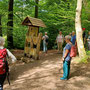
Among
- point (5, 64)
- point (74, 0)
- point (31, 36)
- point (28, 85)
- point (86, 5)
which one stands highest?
point (74, 0)

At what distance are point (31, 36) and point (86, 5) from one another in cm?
556

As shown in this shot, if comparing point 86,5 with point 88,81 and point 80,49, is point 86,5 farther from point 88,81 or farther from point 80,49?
point 88,81

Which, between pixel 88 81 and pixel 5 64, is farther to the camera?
pixel 88 81

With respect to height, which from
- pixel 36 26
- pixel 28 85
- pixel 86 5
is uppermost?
pixel 86 5

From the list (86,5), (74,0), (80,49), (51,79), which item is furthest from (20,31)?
(51,79)

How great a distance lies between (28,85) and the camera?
4172 mm

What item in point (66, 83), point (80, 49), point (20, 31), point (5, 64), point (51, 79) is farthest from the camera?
point (20, 31)

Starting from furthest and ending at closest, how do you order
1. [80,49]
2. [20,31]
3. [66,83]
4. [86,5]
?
[20,31] → [86,5] → [80,49] → [66,83]

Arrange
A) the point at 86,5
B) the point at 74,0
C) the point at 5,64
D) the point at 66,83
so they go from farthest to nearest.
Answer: the point at 74,0 < the point at 86,5 < the point at 66,83 < the point at 5,64

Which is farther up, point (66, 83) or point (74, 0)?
point (74, 0)

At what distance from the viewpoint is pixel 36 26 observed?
870cm

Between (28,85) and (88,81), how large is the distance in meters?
2.25

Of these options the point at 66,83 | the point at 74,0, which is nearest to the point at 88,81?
the point at 66,83

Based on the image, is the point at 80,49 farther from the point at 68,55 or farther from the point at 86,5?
the point at 86,5
